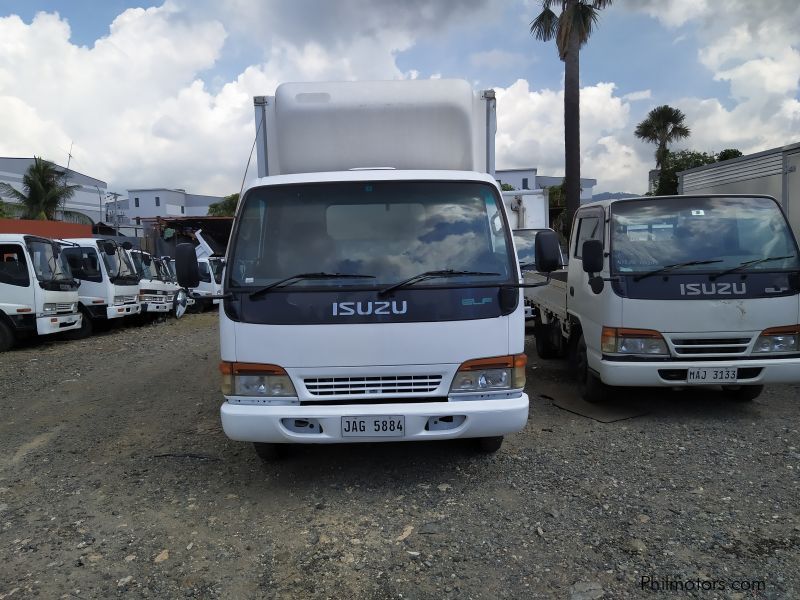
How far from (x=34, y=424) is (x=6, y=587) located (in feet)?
12.0

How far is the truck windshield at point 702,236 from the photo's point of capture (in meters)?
5.92

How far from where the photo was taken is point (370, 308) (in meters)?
4.14

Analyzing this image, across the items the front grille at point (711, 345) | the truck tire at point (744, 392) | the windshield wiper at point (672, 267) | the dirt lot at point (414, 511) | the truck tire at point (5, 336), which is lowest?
the dirt lot at point (414, 511)

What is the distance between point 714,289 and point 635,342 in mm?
842

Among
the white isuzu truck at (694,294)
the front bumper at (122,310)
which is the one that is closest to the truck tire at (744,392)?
the white isuzu truck at (694,294)

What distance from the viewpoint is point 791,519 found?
385cm

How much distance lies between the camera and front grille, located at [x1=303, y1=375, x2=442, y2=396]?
164 inches

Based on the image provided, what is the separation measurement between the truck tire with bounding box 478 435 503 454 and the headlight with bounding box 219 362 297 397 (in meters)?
1.58

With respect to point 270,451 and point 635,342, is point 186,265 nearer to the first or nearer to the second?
point 270,451

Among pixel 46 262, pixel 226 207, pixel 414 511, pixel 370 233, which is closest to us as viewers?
pixel 414 511

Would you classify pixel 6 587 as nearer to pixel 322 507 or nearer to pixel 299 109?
pixel 322 507

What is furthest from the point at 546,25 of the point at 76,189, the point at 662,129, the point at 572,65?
the point at 76,189

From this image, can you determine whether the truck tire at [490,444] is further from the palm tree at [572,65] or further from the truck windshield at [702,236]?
the palm tree at [572,65]

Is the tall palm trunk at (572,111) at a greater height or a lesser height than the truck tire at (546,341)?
greater
